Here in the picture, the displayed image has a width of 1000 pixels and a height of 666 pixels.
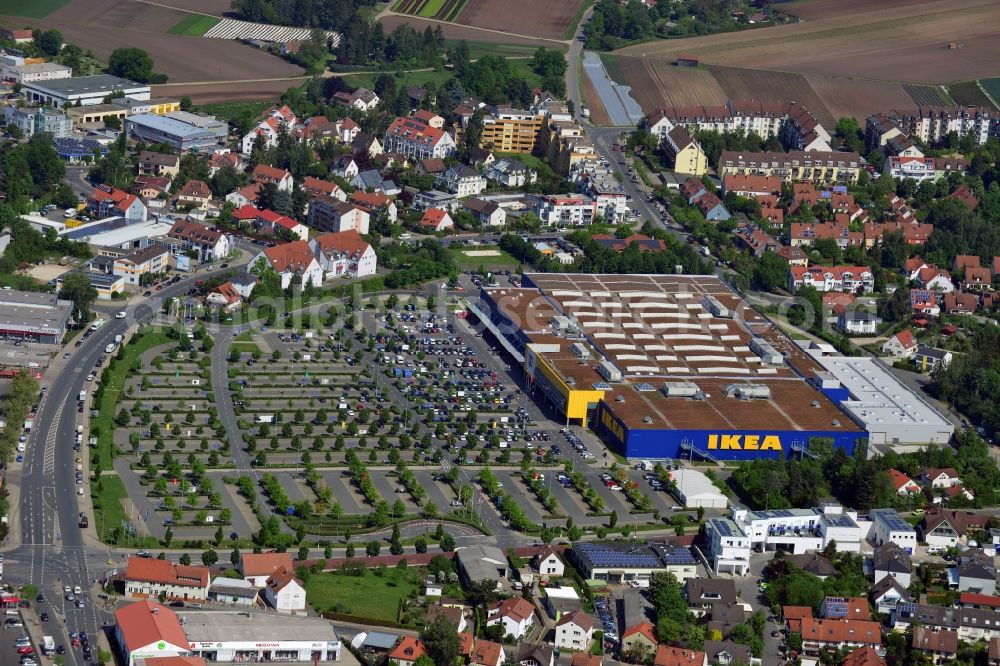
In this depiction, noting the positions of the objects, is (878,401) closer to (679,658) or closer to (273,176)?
(679,658)

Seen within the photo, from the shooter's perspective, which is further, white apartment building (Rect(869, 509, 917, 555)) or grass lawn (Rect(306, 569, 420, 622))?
white apartment building (Rect(869, 509, 917, 555))

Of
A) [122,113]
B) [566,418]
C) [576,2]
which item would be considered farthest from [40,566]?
[576,2]

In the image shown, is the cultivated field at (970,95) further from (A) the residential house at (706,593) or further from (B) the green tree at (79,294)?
(A) the residential house at (706,593)

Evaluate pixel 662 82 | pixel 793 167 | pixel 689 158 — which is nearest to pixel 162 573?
pixel 689 158

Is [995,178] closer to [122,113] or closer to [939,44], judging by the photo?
[939,44]

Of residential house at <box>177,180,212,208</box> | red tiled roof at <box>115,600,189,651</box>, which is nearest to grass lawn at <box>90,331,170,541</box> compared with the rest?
red tiled roof at <box>115,600,189,651</box>

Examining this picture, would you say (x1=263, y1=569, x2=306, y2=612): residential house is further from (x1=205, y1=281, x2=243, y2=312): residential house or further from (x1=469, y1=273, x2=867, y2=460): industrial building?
(x1=205, y1=281, x2=243, y2=312): residential house
